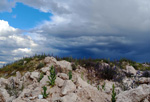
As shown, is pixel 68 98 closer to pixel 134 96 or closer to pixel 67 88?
pixel 67 88

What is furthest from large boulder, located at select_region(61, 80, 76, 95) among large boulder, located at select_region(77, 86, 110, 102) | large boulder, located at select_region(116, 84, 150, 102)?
large boulder, located at select_region(116, 84, 150, 102)

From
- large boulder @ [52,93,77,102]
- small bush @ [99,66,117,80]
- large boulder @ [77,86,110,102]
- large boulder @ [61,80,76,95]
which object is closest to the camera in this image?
large boulder @ [52,93,77,102]

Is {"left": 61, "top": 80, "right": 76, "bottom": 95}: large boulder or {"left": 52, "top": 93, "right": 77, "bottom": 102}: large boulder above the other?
{"left": 61, "top": 80, "right": 76, "bottom": 95}: large boulder

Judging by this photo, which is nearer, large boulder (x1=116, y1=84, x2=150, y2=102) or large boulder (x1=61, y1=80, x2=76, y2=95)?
large boulder (x1=116, y1=84, x2=150, y2=102)

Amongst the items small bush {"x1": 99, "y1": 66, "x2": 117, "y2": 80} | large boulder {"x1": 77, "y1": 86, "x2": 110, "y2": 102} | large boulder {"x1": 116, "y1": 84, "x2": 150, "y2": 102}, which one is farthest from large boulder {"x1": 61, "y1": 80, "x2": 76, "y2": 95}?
small bush {"x1": 99, "y1": 66, "x2": 117, "y2": 80}

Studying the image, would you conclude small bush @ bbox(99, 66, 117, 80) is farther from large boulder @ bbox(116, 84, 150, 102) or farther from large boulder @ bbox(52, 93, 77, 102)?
large boulder @ bbox(52, 93, 77, 102)

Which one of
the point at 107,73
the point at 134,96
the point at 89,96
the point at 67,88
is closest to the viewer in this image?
the point at 134,96

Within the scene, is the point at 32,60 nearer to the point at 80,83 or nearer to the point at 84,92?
the point at 80,83

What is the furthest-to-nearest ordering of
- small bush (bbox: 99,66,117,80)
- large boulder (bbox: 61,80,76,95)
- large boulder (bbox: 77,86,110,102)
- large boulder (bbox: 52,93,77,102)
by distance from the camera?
small bush (bbox: 99,66,117,80) < large boulder (bbox: 61,80,76,95) < large boulder (bbox: 77,86,110,102) < large boulder (bbox: 52,93,77,102)

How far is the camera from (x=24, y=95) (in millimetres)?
5617

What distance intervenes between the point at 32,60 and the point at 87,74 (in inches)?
206

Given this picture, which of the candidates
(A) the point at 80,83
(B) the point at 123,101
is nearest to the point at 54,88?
(A) the point at 80,83

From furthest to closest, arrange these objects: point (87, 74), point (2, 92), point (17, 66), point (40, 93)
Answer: point (17, 66) < point (87, 74) < point (2, 92) < point (40, 93)

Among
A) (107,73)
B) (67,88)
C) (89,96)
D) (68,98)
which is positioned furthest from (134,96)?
(107,73)
